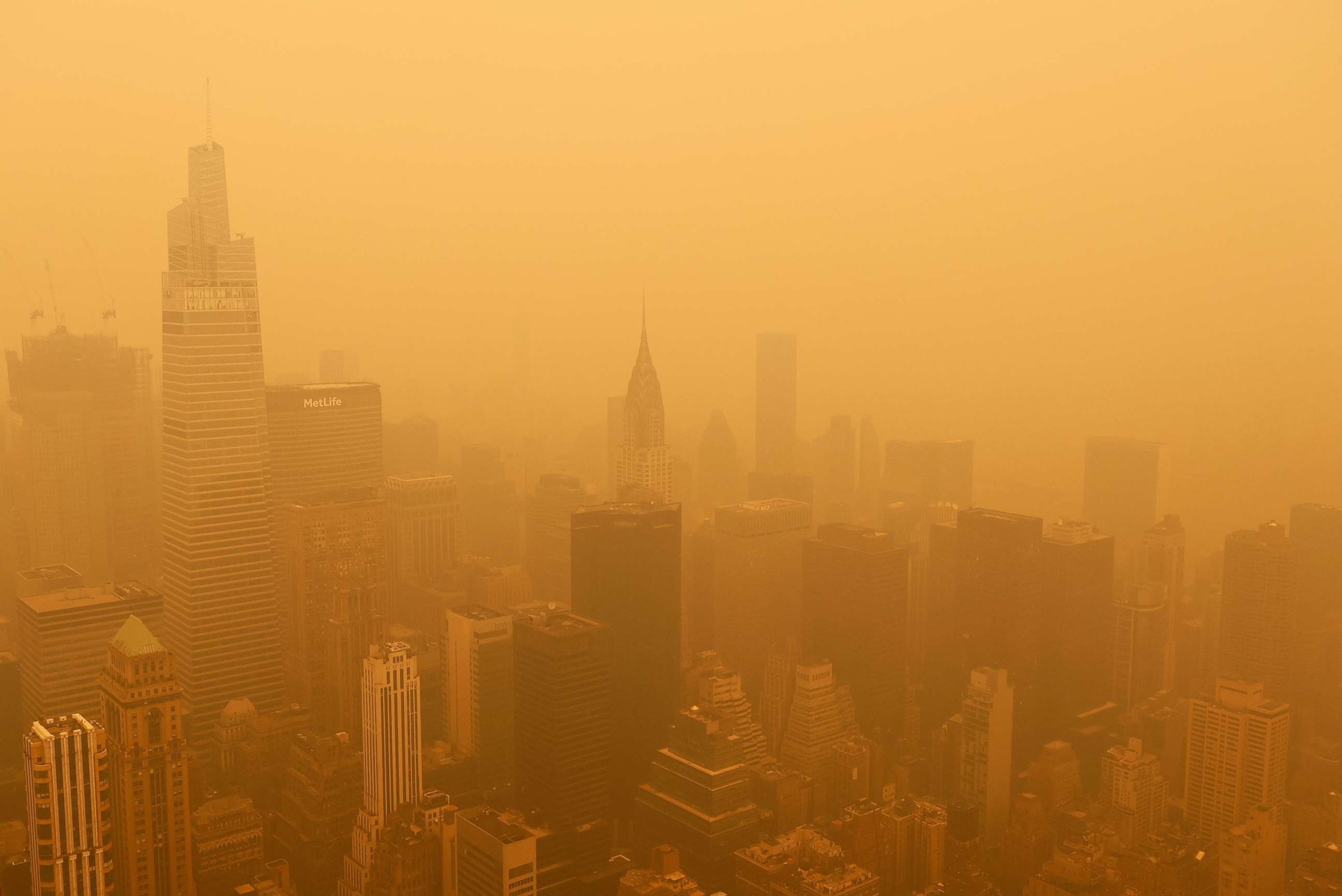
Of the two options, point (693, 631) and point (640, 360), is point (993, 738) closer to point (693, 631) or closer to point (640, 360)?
point (693, 631)

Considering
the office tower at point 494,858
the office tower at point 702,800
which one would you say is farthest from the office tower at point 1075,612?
the office tower at point 494,858

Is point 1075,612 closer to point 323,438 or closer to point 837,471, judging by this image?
point 837,471

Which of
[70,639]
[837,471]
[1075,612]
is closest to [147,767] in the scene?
[70,639]

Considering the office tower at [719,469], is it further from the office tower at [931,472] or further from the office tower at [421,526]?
the office tower at [421,526]

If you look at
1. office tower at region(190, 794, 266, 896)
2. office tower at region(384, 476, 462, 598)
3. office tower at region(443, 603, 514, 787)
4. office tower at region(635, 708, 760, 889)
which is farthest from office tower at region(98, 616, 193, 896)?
office tower at region(384, 476, 462, 598)

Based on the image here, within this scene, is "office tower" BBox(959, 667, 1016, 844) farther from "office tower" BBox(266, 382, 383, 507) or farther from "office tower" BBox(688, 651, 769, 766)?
"office tower" BBox(266, 382, 383, 507)
